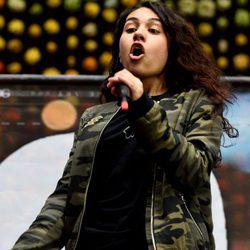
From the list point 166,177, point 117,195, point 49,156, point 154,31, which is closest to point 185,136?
point 166,177

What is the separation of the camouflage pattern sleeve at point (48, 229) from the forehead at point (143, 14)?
414mm

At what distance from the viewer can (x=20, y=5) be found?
13.5 feet

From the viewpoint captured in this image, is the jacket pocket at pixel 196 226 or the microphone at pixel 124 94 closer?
the microphone at pixel 124 94

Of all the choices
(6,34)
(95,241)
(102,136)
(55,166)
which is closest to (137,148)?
(102,136)

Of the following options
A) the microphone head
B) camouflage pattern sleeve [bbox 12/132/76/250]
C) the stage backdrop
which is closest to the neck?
camouflage pattern sleeve [bbox 12/132/76/250]

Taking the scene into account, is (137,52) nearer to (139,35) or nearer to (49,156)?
(139,35)

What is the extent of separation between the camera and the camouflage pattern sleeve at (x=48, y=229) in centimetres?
230

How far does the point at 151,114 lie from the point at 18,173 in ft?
5.86

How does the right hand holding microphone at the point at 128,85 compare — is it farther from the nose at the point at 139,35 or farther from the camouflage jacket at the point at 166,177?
the nose at the point at 139,35

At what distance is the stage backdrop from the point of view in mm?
3664

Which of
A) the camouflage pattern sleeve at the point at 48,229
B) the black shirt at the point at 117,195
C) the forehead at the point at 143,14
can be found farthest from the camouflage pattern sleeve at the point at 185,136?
the camouflage pattern sleeve at the point at 48,229

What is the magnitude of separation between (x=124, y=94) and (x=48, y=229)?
1.73ft

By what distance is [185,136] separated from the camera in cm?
217

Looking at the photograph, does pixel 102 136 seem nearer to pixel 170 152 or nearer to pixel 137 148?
pixel 137 148
